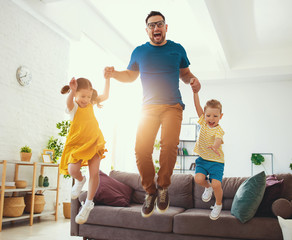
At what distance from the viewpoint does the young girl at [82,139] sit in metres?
2.36

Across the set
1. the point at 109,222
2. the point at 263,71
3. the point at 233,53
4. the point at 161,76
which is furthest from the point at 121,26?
the point at 161,76

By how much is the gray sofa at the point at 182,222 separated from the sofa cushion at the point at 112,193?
128 mm

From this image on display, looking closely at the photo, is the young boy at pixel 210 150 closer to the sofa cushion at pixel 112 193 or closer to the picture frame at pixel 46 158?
the sofa cushion at pixel 112 193

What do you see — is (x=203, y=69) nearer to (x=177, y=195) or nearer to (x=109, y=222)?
(x=177, y=195)

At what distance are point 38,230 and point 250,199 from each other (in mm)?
3251

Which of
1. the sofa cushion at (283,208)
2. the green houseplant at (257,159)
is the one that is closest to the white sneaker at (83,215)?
the sofa cushion at (283,208)

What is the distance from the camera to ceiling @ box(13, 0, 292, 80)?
20.0ft

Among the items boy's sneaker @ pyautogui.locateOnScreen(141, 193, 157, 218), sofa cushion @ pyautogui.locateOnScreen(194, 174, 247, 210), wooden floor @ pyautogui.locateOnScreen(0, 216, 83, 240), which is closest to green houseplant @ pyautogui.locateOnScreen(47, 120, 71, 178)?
wooden floor @ pyautogui.locateOnScreen(0, 216, 83, 240)

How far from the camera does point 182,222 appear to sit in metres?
3.87

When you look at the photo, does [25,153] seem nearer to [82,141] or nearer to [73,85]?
[82,141]

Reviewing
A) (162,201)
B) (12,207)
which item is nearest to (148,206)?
(162,201)

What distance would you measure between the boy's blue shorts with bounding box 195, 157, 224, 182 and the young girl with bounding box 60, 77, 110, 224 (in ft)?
2.79

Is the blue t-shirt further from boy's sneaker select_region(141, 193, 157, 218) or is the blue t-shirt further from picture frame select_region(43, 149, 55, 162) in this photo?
picture frame select_region(43, 149, 55, 162)

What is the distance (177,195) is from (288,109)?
5.51 m
